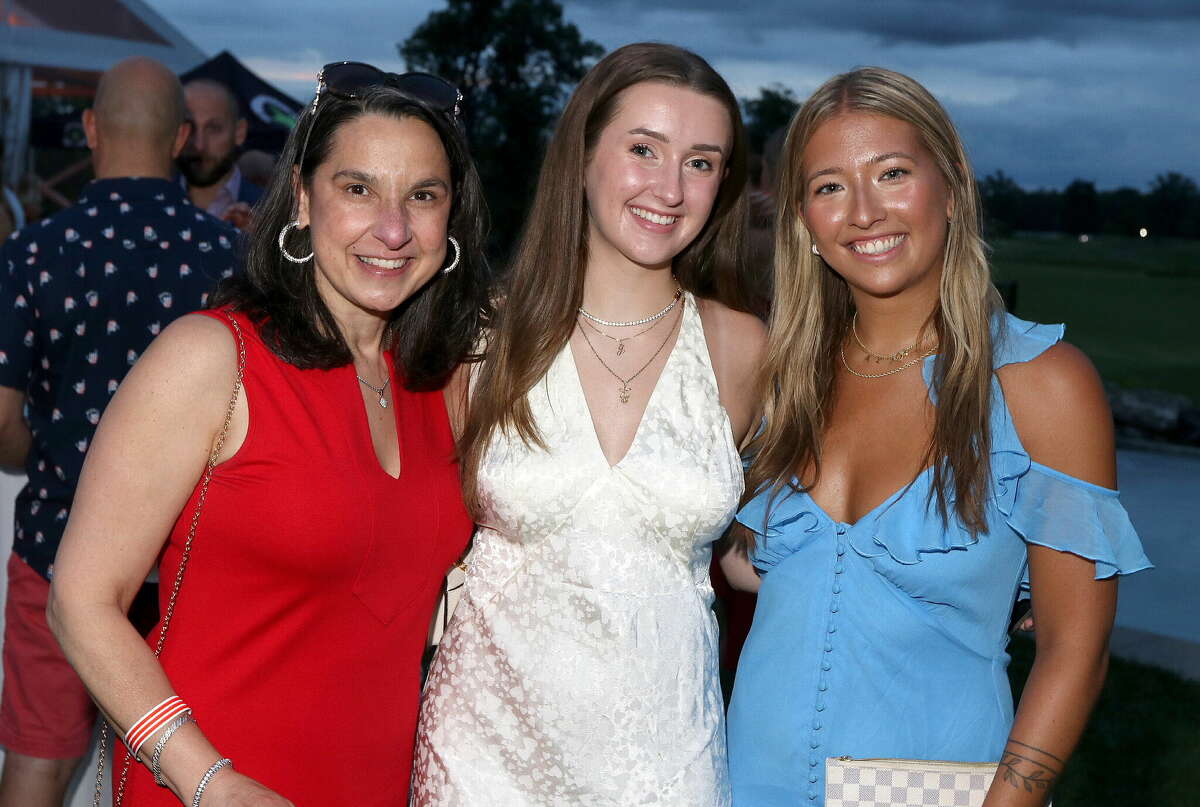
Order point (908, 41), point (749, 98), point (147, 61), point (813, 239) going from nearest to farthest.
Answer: point (813, 239) < point (147, 61) < point (908, 41) < point (749, 98)

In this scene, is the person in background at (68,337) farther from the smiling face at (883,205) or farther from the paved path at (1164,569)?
the paved path at (1164,569)

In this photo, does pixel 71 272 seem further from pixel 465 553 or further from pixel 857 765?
pixel 857 765

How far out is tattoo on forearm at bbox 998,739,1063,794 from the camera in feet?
6.80

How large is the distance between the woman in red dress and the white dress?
104 mm

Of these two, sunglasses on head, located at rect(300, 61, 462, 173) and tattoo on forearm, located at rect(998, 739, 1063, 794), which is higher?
sunglasses on head, located at rect(300, 61, 462, 173)

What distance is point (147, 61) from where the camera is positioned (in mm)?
3650

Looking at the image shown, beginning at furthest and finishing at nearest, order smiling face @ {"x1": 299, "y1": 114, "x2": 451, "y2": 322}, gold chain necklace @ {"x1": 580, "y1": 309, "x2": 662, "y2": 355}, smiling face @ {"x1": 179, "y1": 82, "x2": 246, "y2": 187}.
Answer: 1. smiling face @ {"x1": 179, "y1": 82, "x2": 246, "y2": 187}
2. gold chain necklace @ {"x1": 580, "y1": 309, "x2": 662, "y2": 355}
3. smiling face @ {"x1": 299, "y1": 114, "x2": 451, "y2": 322}

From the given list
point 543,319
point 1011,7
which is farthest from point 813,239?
point 1011,7

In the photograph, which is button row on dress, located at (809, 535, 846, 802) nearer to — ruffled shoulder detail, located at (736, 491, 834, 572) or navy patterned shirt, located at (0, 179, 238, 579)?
ruffled shoulder detail, located at (736, 491, 834, 572)

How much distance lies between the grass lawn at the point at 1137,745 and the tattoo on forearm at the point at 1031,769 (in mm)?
2816

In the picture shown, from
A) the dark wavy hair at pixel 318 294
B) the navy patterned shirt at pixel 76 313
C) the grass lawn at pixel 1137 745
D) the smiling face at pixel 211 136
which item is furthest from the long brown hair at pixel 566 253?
the smiling face at pixel 211 136

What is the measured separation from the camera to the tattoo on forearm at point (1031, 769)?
207cm

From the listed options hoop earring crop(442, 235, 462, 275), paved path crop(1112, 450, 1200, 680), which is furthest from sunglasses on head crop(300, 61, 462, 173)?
paved path crop(1112, 450, 1200, 680)

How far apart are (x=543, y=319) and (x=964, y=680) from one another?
3.93 ft
